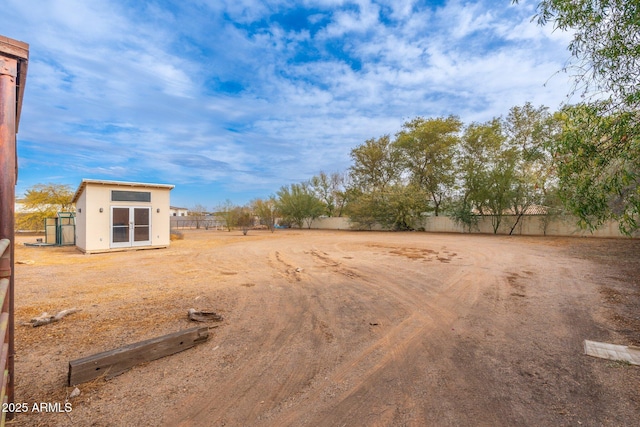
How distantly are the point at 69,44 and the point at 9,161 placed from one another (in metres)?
8.25

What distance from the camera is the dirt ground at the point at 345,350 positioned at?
1877 millimetres

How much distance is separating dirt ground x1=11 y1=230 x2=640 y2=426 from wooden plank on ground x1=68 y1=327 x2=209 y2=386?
0.08 meters

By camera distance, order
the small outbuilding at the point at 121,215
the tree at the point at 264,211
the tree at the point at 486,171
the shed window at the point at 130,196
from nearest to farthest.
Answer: the small outbuilding at the point at 121,215, the shed window at the point at 130,196, the tree at the point at 486,171, the tree at the point at 264,211

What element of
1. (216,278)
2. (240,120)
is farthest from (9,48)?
(240,120)

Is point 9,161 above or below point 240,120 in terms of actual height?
below

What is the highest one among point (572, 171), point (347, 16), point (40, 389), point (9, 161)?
point (347, 16)

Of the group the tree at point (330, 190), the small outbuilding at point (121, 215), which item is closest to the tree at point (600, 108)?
the small outbuilding at point (121, 215)

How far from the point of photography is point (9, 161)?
163 cm

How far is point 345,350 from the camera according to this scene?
9.09ft

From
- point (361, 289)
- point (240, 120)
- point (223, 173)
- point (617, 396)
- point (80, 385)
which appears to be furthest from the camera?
point (223, 173)

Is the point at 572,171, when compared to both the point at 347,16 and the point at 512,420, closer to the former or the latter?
the point at 512,420

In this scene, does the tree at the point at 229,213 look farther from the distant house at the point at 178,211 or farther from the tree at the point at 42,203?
the distant house at the point at 178,211

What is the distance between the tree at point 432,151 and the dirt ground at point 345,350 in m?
16.6

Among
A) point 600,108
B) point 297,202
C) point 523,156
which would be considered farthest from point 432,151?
point 600,108
